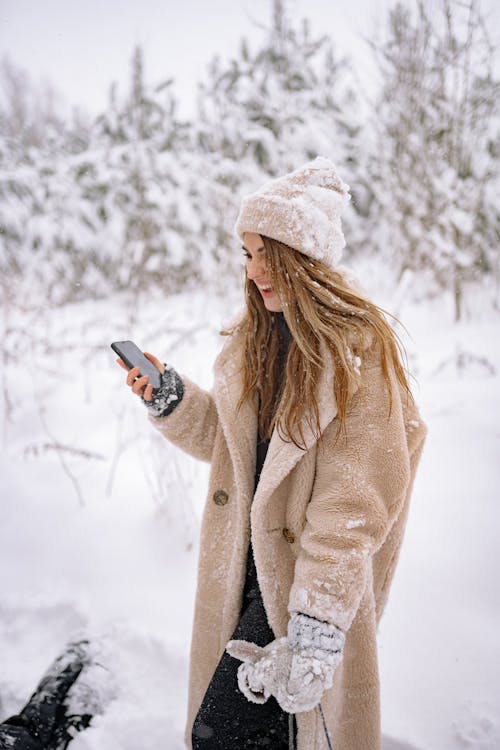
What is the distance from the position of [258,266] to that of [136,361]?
20.1 inches

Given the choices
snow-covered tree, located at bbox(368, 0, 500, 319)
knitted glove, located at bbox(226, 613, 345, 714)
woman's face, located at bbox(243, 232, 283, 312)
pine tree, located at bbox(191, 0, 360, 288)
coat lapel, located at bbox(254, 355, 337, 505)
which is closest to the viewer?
knitted glove, located at bbox(226, 613, 345, 714)

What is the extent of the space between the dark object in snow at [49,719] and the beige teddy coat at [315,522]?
531 millimetres

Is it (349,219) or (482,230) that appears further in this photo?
(349,219)

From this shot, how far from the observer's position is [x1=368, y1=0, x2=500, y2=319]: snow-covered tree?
181 inches

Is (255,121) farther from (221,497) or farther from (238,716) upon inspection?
(238,716)

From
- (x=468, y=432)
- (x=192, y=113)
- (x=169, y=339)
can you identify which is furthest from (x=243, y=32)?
(x=468, y=432)

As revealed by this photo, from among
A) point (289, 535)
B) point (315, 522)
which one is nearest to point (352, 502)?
point (315, 522)

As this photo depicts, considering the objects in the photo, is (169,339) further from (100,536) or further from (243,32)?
(243,32)

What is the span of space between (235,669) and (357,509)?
64cm

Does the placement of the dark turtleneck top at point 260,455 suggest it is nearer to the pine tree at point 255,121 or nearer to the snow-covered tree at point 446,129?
the snow-covered tree at point 446,129

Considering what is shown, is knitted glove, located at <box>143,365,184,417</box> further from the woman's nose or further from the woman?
the woman's nose

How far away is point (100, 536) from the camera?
245 centimetres

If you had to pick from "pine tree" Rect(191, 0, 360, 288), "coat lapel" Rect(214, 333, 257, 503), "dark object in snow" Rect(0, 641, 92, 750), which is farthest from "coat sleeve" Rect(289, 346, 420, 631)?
"pine tree" Rect(191, 0, 360, 288)

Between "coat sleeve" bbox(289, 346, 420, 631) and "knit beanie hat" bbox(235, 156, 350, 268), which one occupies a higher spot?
"knit beanie hat" bbox(235, 156, 350, 268)
